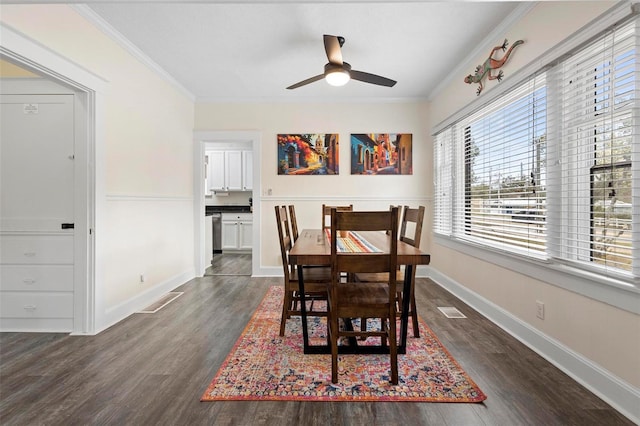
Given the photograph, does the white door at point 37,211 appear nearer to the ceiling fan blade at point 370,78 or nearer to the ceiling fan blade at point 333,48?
the ceiling fan blade at point 333,48

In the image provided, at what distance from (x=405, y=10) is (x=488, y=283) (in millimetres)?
2517

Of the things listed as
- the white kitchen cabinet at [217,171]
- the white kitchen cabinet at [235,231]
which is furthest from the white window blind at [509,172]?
the white kitchen cabinet at [217,171]

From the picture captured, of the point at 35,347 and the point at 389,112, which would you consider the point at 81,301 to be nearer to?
the point at 35,347

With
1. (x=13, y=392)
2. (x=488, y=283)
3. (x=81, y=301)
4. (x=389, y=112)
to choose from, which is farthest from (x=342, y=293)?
(x=389, y=112)

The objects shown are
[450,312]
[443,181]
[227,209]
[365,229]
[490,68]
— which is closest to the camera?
[365,229]

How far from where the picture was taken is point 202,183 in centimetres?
443

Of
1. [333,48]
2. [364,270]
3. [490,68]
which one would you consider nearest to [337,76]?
[333,48]

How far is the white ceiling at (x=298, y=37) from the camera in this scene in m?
2.40

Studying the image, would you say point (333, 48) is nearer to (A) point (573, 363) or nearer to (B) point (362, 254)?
(B) point (362, 254)

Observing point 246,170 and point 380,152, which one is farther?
point 246,170

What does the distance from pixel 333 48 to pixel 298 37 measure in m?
0.60

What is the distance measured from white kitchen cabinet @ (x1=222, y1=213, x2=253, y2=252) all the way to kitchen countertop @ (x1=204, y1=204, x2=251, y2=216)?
18cm

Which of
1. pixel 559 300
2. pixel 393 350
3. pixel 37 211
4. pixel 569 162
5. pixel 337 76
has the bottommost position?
pixel 393 350

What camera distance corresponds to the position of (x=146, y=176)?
326 centimetres
